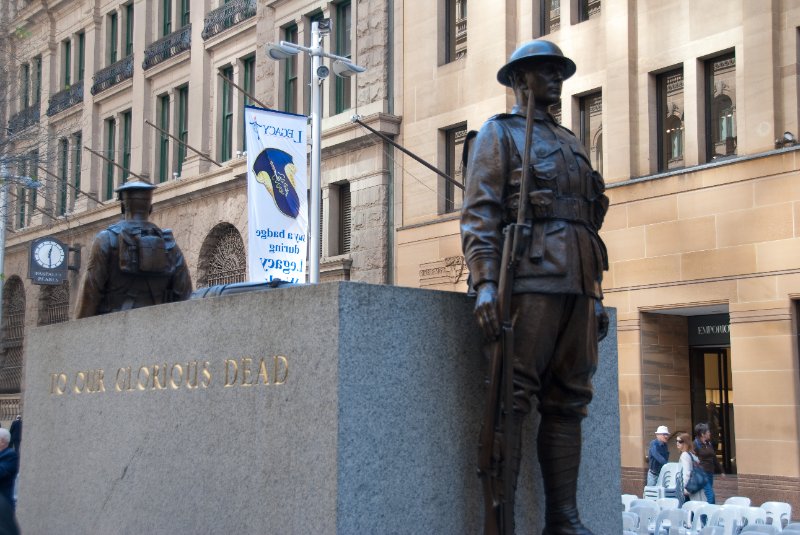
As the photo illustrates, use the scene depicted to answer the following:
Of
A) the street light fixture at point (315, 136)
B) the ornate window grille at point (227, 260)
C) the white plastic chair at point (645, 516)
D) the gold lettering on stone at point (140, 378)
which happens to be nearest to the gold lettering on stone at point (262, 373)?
the gold lettering on stone at point (140, 378)

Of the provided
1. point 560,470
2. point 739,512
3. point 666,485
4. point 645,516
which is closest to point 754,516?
point 739,512

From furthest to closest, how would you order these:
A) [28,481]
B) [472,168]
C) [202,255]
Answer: [202,255]
[28,481]
[472,168]

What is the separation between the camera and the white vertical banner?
20906 mm

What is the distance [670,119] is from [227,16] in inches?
706

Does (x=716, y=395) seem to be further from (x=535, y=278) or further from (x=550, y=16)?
(x=535, y=278)

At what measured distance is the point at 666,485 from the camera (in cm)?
1894

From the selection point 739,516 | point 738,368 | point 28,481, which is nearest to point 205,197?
point 738,368

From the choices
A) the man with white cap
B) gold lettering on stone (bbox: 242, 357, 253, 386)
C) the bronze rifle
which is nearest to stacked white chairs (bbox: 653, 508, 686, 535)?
the man with white cap

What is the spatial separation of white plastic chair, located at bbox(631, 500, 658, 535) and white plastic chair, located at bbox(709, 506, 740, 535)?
0.63 m

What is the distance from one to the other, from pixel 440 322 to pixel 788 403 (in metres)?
15.7

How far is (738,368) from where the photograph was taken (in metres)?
21.5

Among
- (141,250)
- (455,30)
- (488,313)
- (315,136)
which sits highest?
(455,30)

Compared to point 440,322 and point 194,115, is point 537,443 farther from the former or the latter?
point 194,115

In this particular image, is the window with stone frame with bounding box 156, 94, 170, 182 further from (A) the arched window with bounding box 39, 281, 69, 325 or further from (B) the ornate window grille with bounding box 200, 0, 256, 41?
(A) the arched window with bounding box 39, 281, 69, 325
